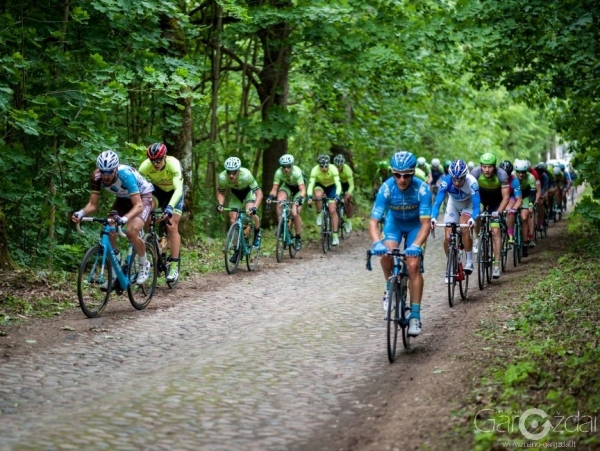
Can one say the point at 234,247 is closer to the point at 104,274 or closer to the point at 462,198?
the point at 462,198

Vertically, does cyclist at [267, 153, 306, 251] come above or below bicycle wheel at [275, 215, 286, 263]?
above

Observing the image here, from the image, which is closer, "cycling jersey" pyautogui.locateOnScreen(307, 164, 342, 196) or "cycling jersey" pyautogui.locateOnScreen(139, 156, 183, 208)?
"cycling jersey" pyautogui.locateOnScreen(139, 156, 183, 208)

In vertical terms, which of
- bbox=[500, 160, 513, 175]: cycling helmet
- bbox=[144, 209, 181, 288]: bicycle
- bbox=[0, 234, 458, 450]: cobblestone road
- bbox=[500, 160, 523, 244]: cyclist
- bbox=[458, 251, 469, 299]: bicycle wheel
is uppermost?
bbox=[500, 160, 513, 175]: cycling helmet

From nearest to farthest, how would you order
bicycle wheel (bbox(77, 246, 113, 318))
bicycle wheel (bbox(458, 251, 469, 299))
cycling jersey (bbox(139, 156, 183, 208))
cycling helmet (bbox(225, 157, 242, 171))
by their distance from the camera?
bicycle wheel (bbox(77, 246, 113, 318)), bicycle wheel (bbox(458, 251, 469, 299)), cycling jersey (bbox(139, 156, 183, 208)), cycling helmet (bbox(225, 157, 242, 171))

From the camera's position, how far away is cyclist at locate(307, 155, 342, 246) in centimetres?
2138

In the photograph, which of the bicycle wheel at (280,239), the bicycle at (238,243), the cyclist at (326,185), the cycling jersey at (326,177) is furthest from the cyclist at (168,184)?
the cycling jersey at (326,177)

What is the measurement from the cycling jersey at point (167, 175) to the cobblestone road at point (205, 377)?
196 centimetres

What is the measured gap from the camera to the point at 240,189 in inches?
666

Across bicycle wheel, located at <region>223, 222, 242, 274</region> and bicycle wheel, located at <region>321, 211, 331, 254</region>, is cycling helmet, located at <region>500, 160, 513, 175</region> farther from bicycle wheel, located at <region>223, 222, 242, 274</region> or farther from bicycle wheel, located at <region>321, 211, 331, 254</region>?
bicycle wheel, located at <region>223, 222, 242, 274</region>

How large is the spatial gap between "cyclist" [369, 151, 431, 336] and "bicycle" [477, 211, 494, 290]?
4.31 metres

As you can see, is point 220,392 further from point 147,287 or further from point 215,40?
point 215,40

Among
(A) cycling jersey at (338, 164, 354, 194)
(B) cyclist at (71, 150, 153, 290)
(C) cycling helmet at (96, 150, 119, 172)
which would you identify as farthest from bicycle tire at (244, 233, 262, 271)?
(A) cycling jersey at (338, 164, 354, 194)

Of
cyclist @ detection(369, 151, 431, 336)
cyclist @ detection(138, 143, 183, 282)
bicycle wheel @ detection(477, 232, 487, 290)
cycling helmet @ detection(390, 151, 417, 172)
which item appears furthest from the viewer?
bicycle wheel @ detection(477, 232, 487, 290)

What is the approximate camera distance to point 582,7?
11391mm
